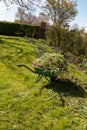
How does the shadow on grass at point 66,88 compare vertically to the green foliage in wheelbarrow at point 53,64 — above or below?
below

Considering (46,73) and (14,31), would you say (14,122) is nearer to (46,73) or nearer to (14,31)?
(46,73)

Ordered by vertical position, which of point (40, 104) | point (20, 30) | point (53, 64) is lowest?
point (20, 30)

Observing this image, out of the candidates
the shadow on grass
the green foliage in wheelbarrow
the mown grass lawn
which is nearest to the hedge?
the mown grass lawn

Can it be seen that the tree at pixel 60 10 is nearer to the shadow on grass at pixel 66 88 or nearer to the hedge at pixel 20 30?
the hedge at pixel 20 30

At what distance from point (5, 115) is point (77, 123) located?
154cm

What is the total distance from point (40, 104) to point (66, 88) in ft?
5.03

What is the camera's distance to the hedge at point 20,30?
25.1 m

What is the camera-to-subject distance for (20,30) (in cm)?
2555

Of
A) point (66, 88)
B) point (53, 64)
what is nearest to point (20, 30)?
point (53, 64)

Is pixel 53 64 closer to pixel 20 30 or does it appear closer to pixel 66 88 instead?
pixel 66 88

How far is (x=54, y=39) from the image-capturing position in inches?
818

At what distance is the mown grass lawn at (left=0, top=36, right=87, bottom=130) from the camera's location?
5738 millimetres

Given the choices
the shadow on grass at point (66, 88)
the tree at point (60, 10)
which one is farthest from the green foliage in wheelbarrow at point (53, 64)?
the tree at point (60, 10)

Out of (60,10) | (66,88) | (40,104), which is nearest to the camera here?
(40,104)
